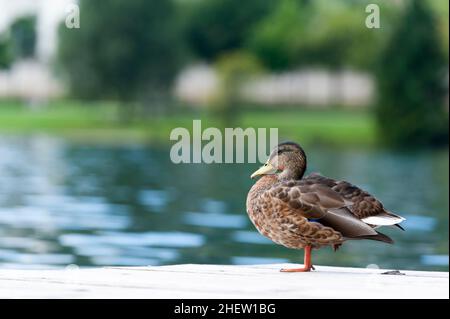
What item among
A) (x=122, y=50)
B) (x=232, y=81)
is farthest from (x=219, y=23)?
(x=122, y=50)

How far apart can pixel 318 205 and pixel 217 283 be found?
2.49 ft

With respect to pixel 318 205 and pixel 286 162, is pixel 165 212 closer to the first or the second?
pixel 286 162

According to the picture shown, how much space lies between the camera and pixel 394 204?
3150cm

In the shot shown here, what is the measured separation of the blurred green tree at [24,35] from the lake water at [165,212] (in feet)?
152

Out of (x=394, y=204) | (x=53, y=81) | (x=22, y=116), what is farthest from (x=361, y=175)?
(x=22, y=116)

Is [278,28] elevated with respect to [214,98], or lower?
elevated

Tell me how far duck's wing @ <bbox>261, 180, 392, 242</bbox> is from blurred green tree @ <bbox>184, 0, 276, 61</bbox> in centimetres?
9465

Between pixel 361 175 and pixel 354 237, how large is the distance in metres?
35.7

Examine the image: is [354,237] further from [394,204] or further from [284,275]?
[394,204]

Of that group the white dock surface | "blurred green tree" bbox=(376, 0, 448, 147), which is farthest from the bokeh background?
the white dock surface

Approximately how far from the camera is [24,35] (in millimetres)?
102250

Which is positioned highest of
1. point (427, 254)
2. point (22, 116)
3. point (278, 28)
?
point (278, 28)

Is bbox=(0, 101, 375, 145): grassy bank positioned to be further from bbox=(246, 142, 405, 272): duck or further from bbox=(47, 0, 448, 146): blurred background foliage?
bbox=(246, 142, 405, 272): duck

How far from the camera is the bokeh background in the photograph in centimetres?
2212
